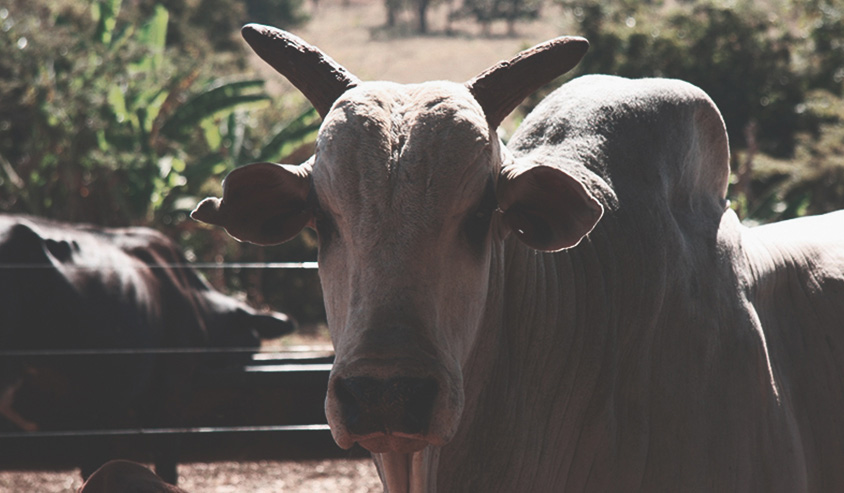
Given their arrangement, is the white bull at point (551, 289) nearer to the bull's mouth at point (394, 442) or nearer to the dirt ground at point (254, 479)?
the bull's mouth at point (394, 442)

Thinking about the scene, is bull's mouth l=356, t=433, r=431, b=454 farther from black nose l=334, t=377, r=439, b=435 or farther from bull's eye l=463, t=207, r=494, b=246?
bull's eye l=463, t=207, r=494, b=246

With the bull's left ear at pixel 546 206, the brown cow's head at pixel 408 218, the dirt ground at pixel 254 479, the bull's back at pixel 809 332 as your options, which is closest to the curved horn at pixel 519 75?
the brown cow's head at pixel 408 218

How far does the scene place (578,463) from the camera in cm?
245

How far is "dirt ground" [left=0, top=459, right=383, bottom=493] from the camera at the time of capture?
6203 mm

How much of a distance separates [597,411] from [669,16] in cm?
1648

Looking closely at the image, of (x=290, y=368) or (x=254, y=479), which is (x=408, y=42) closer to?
(x=254, y=479)

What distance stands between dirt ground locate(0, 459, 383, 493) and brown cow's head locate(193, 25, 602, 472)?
404cm

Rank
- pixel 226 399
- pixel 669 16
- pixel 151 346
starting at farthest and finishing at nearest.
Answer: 1. pixel 669 16
2. pixel 151 346
3. pixel 226 399

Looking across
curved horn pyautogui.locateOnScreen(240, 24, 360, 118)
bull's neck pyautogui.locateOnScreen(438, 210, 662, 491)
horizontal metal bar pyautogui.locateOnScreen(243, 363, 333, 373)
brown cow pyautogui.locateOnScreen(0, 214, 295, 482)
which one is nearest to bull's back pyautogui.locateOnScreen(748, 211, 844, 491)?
bull's neck pyautogui.locateOnScreen(438, 210, 662, 491)

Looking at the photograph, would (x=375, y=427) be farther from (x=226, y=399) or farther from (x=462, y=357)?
(x=226, y=399)

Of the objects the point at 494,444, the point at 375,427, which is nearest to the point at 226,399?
the point at 494,444

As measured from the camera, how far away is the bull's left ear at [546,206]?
215 cm

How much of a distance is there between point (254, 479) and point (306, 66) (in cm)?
445

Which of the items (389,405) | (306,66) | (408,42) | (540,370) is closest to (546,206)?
(540,370)
